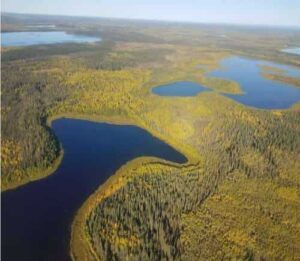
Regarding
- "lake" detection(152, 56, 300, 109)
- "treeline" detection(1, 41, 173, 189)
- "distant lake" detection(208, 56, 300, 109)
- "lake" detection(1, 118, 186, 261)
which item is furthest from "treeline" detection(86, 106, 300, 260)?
"lake" detection(152, 56, 300, 109)

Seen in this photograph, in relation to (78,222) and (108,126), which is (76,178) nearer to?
(78,222)

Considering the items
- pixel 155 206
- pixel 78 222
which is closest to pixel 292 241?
pixel 155 206

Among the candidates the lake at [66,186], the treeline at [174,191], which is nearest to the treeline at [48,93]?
the lake at [66,186]

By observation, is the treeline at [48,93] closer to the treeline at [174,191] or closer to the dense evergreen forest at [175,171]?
the dense evergreen forest at [175,171]

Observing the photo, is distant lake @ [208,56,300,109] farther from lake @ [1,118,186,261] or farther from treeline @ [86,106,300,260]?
lake @ [1,118,186,261]

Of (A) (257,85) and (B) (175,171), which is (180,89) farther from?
(B) (175,171)
